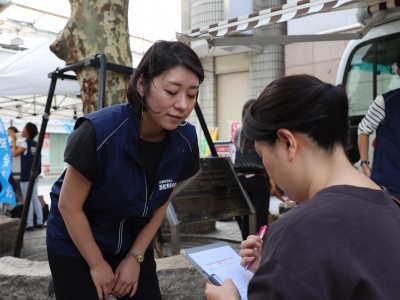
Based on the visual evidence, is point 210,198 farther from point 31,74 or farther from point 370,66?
point 31,74

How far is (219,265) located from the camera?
5.15ft

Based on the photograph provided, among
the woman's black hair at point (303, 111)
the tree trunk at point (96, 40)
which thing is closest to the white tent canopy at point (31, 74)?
the tree trunk at point (96, 40)

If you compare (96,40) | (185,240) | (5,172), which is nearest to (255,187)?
(185,240)

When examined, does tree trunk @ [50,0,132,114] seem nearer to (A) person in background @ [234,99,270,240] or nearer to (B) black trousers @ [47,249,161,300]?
(A) person in background @ [234,99,270,240]

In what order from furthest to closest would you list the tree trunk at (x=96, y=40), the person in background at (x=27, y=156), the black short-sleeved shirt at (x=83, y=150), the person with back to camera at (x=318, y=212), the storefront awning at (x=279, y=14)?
1. the person in background at (x=27, y=156)
2. the storefront awning at (x=279, y=14)
3. the tree trunk at (x=96, y=40)
4. the black short-sleeved shirt at (x=83, y=150)
5. the person with back to camera at (x=318, y=212)

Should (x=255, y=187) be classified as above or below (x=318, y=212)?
below

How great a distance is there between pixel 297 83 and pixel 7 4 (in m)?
8.64

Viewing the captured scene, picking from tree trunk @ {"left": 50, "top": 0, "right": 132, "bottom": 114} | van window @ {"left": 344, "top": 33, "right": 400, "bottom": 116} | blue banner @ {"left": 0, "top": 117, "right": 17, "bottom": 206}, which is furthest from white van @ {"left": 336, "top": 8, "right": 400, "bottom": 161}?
blue banner @ {"left": 0, "top": 117, "right": 17, "bottom": 206}

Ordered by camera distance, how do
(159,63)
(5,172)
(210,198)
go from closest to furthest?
(159,63) < (210,198) < (5,172)

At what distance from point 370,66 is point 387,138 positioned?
1.64 metres

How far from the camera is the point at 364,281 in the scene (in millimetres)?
880

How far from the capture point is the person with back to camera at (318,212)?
876mm

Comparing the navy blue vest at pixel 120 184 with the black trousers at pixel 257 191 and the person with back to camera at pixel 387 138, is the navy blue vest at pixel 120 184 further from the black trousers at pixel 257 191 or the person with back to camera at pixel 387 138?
the black trousers at pixel 257 191

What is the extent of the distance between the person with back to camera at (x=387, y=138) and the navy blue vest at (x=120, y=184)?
1.90m
